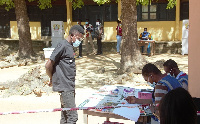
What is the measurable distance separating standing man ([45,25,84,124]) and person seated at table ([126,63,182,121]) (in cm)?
92

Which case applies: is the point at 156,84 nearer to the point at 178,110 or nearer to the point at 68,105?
the point at 68,105

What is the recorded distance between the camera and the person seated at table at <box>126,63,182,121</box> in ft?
11.6

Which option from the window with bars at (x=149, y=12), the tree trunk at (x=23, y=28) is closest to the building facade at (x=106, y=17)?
the window with bars at (x=149, y=12)

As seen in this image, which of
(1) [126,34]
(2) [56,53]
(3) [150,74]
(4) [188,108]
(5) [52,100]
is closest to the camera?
(4) [188,108]

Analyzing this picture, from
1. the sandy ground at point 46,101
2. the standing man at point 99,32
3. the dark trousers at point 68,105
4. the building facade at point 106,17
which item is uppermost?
the building facade at point 106,17

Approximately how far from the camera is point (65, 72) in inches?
177

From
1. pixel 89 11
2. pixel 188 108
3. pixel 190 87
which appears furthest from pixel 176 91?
pixel 89 11

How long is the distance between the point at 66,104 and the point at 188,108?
304 centimetres

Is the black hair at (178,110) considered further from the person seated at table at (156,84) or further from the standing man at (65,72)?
the standing man at (65,72)

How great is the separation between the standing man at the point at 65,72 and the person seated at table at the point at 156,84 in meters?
0.92

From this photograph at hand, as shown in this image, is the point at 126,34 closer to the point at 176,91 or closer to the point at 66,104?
the point at 66,104

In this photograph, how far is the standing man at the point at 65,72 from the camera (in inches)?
176

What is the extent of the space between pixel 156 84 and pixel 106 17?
1614cm

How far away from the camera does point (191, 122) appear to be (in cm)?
171
